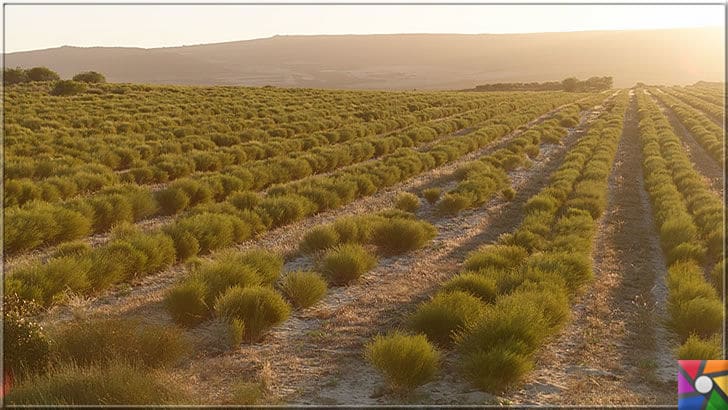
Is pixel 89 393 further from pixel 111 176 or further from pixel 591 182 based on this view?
pixel 591 182

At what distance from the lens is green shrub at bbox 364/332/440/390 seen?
521 cm

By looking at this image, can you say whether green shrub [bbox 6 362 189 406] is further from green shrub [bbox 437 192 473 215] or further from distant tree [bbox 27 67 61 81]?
distant tree [bbox 27 67 61 81]

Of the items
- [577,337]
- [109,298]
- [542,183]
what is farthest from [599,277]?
[542,183]

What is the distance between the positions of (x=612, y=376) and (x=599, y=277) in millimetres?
3613

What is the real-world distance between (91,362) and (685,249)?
9368mm

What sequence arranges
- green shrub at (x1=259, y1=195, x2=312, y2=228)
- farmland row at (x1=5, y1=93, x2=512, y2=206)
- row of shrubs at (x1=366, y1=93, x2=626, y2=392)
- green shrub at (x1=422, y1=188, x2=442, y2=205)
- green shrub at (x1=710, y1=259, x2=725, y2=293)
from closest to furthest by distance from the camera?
row of shrubs at (x1=366, y1=93, x2=626, y2=392) < green shrub at (x1=710, y1=259, x2=725, y2=293) < green shrub at (x1=259, y1=195, x2=312, y2=228) < farmland row at (x1=5, y1=93, x2=512, y2=206) < green shrub at (x1=422, y1=188, x2=442, y2=205)

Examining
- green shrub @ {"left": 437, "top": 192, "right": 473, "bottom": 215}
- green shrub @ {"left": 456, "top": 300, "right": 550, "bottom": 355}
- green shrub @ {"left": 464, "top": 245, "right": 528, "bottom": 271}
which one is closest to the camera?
green shrub @ {"left": 456, "top": 300, "right": 550, "bottom": 355}

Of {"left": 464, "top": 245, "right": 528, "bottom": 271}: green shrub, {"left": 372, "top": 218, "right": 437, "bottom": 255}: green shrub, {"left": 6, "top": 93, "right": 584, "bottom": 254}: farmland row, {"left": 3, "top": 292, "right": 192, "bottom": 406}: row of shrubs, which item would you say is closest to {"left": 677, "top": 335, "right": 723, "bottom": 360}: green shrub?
{"left": 464, "top": 245, "right": 528, "bottom": 271}: green shrub

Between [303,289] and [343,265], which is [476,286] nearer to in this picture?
[343,265]

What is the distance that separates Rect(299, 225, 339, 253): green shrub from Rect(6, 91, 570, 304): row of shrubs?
4.91 ft

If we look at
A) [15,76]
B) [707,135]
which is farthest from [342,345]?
[15,76]

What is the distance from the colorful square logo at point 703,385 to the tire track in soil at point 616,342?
371mm

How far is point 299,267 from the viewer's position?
363 inches

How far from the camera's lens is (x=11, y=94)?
1489 inches
